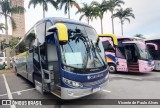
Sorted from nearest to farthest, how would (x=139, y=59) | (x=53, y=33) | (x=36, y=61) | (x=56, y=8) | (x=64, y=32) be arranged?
(x=64, y=32) < (x=53, y=33) < (x=36, y=61) < (x=139, y=59) < (x=56, y=8)

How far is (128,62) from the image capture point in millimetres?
12359

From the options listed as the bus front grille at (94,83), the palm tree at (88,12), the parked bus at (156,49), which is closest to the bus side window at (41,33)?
the bus front grille at (94,83)

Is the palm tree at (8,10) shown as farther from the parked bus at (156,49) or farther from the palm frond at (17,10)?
the parked bus at (156,49)

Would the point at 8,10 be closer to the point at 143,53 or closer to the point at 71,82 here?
the point at 143,53

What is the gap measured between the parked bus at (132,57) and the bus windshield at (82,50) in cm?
610

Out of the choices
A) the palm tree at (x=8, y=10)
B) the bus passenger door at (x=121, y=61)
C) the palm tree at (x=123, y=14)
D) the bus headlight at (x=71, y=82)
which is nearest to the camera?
the bus headlight at (x=71, y=82)

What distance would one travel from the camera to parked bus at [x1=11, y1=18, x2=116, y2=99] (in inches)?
209

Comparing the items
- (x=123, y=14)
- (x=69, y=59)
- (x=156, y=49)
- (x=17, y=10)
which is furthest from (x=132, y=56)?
(x=123, y=14)

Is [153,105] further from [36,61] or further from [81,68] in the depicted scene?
[36,61]

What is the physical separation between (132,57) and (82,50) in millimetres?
7414

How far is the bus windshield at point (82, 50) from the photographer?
5.51m

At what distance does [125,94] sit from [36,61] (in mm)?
4132

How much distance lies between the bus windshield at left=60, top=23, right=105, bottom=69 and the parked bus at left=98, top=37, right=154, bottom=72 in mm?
6096

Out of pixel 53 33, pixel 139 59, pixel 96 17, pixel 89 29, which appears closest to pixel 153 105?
pixel 89 29
